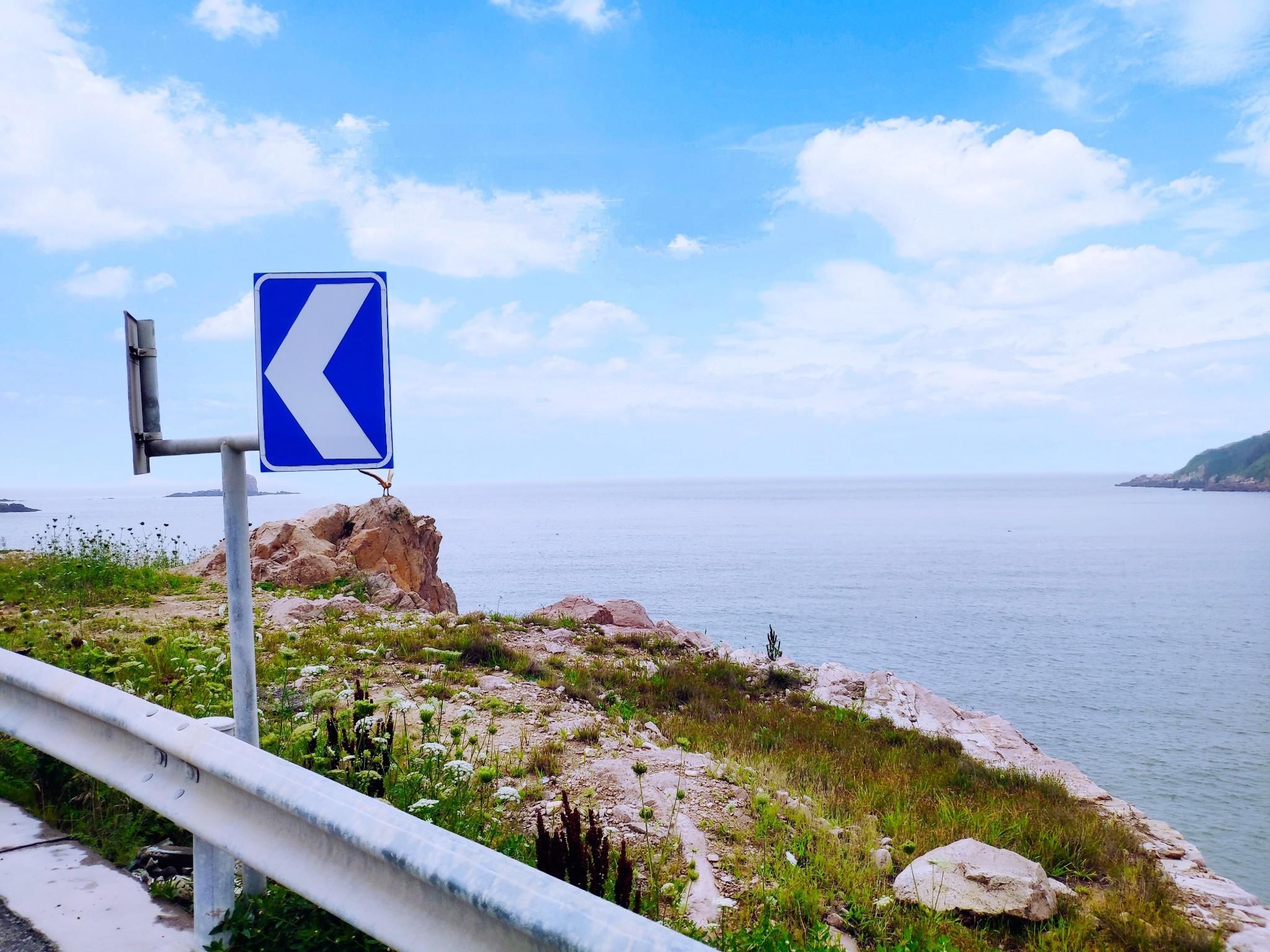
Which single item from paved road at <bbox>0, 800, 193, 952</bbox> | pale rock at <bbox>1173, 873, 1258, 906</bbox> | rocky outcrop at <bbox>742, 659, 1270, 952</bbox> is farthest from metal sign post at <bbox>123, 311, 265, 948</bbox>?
pale rock at <bbox>1173, 873, 1258, 906</bbox>

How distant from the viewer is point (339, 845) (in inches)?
98.0

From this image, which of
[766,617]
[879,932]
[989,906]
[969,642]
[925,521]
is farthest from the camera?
[925,521]

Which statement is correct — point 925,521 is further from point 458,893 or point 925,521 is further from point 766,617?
point 458,893

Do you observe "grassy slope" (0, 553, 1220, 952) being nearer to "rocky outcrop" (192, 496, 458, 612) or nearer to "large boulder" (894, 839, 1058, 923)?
"large boulder" (894, 839, 1058, 923)

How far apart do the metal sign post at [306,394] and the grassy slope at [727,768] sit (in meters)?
1.26

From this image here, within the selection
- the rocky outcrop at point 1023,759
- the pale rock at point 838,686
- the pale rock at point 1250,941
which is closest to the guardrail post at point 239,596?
the pale rock at point 1250,941

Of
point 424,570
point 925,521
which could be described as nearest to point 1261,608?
point 424,570

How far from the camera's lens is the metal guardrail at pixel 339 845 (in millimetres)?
1844

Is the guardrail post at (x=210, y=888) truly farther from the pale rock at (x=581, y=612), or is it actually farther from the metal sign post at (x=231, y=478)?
the pale rock at (x=581, y=612)

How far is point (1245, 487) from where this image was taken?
189125mm

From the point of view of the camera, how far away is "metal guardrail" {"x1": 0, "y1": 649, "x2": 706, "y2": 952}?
1844 millimetres

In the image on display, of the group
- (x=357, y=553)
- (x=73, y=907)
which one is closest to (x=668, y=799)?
(x=73, y=907)

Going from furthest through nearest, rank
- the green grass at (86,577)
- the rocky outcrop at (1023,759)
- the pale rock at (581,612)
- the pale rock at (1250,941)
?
the pale rock at (581,612)
the green grass at (86,577)
the rocky outcrop at (1023,759)
the pale rock at (1250,941)

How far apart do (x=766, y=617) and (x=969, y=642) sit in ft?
28.1
